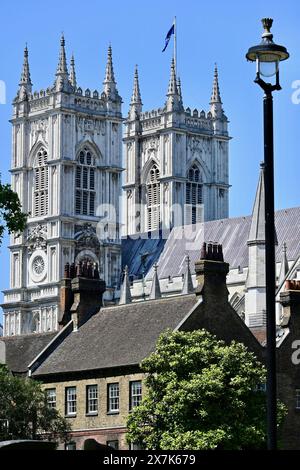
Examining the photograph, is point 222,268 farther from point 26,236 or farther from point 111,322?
point 26,236

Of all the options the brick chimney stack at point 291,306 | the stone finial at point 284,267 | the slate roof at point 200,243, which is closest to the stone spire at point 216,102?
the slate roof at point 200,243

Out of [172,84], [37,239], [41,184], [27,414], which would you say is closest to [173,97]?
[172,84]

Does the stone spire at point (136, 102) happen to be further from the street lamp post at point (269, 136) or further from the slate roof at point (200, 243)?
the street lamp post at point (269, 136)

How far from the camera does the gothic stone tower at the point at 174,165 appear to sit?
15725 cm

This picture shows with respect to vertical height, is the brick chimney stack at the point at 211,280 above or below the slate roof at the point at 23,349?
above

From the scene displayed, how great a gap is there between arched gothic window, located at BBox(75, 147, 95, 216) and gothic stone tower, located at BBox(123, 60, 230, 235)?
10.4 m

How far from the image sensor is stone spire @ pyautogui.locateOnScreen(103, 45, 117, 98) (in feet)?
494

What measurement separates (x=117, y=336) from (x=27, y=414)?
22.3ft

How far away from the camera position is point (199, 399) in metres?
50.5

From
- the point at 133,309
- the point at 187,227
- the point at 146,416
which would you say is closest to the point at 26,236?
the point at 187,227

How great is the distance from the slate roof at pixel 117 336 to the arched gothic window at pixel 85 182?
82.2 meters

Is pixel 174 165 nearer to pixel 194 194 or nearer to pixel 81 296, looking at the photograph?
pixel 194 194

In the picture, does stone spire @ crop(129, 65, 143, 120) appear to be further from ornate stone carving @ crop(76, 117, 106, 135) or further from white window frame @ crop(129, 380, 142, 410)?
white window frame @ crop(129, 380, 142, 410)

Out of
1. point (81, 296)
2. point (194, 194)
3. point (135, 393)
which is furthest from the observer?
point (194, 194)
